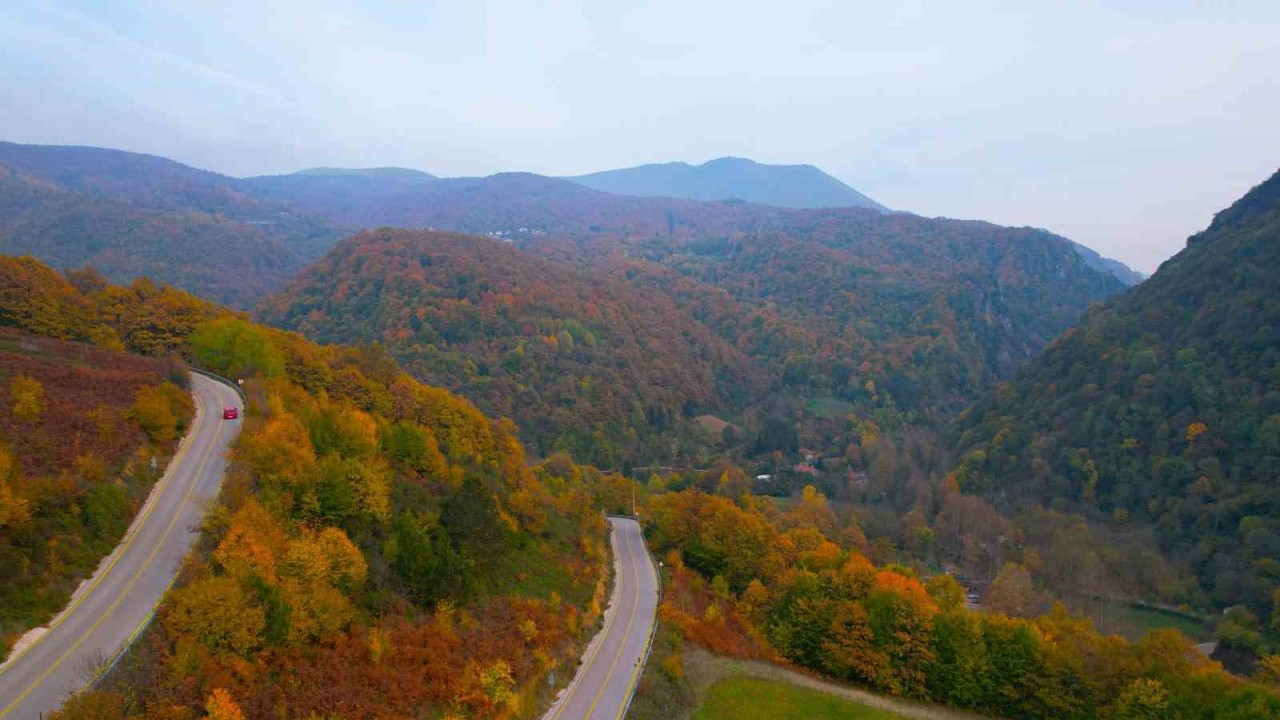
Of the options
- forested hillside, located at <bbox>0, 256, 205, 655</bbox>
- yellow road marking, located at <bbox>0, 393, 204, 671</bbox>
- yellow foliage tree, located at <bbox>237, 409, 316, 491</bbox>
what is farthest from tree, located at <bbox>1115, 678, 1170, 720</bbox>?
forested hillside, located at <bbox>0, 256, 205, 655</bbox>

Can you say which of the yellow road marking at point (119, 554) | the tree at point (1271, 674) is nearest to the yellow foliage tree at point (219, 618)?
the yellow road marking at point (119, 554)

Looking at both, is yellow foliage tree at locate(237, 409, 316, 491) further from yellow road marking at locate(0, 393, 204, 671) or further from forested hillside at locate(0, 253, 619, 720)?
yellow road marking at locate(0, 393, 204, 671)

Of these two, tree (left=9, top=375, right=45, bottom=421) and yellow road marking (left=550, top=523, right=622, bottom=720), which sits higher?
tree (left=9, top=375, right=45, bottom=421)

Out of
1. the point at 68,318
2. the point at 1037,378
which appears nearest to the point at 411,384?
the point at 68,318

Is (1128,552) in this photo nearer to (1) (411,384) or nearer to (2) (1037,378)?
(2) (1037,378)

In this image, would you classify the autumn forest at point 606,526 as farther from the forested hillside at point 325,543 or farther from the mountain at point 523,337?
the mountain at point 523,337

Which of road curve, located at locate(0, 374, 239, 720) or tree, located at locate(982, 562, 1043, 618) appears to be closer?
road curve, located at locate(0, 374, 239, 720)

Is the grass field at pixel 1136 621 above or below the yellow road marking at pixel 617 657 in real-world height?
below
